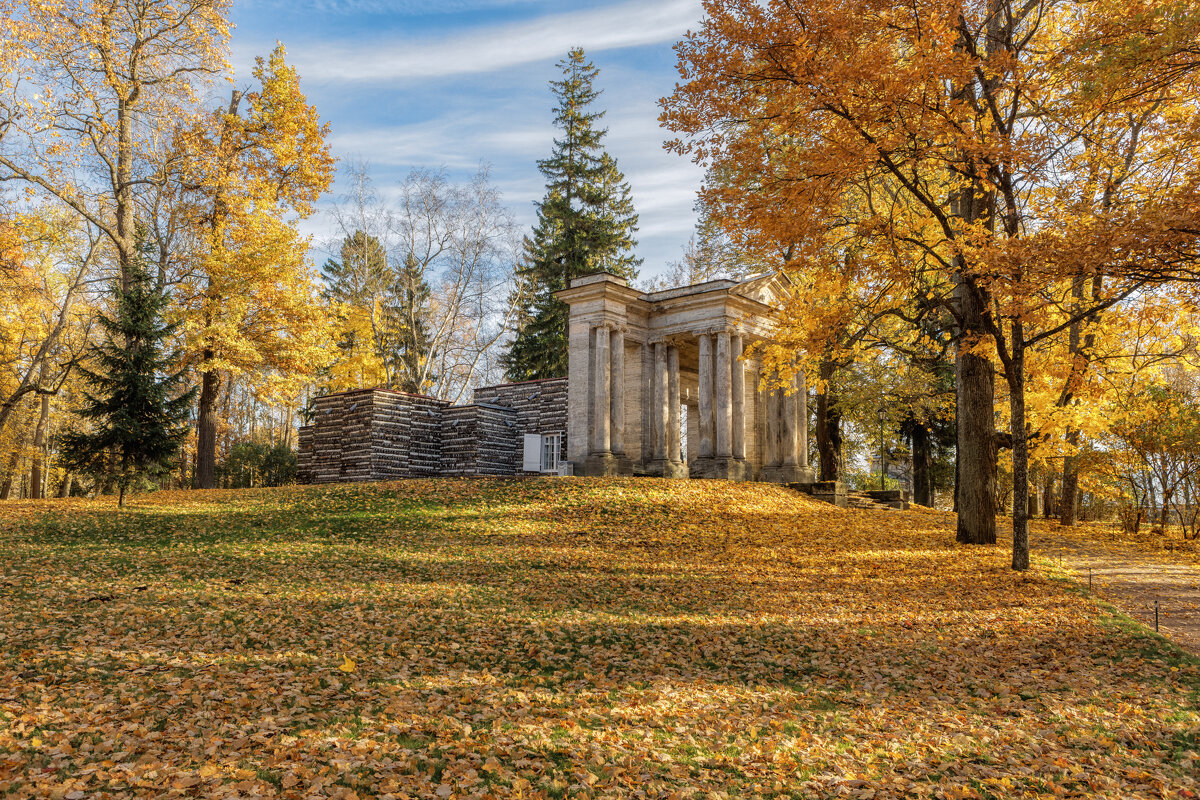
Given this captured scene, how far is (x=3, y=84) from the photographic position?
63.6ft

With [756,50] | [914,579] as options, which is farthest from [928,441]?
[756,50]

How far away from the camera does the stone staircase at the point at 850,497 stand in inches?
861

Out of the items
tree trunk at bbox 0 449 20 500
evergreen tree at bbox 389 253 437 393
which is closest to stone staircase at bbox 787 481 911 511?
evergreen tree at bbox 389 253 437 393

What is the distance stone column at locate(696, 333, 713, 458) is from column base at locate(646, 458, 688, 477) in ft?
3.06

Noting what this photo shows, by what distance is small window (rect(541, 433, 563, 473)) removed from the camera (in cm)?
2694

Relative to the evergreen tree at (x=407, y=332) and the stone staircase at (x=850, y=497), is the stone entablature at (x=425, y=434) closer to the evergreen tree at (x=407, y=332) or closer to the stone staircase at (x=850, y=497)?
the stone staircase at (x=850, y=497)

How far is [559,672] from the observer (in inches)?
282

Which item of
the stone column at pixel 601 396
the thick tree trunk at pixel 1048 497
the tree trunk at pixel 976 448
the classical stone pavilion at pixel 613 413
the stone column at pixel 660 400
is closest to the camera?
the tree trunk at pixel 976 448

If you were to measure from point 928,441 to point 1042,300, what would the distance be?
20953 millimetres

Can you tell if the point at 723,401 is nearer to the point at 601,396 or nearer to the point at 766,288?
the point at 601,396

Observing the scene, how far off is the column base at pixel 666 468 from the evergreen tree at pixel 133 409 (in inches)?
563

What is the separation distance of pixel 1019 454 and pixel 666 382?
14975 mm

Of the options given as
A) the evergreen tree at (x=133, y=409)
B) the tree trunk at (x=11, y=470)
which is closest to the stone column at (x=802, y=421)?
the evergreen tree at (x=133, y=409)

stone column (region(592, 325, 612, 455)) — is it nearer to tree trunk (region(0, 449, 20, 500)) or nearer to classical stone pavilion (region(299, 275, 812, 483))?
classical stone pavilion (region(299, 275, 812, 483))
